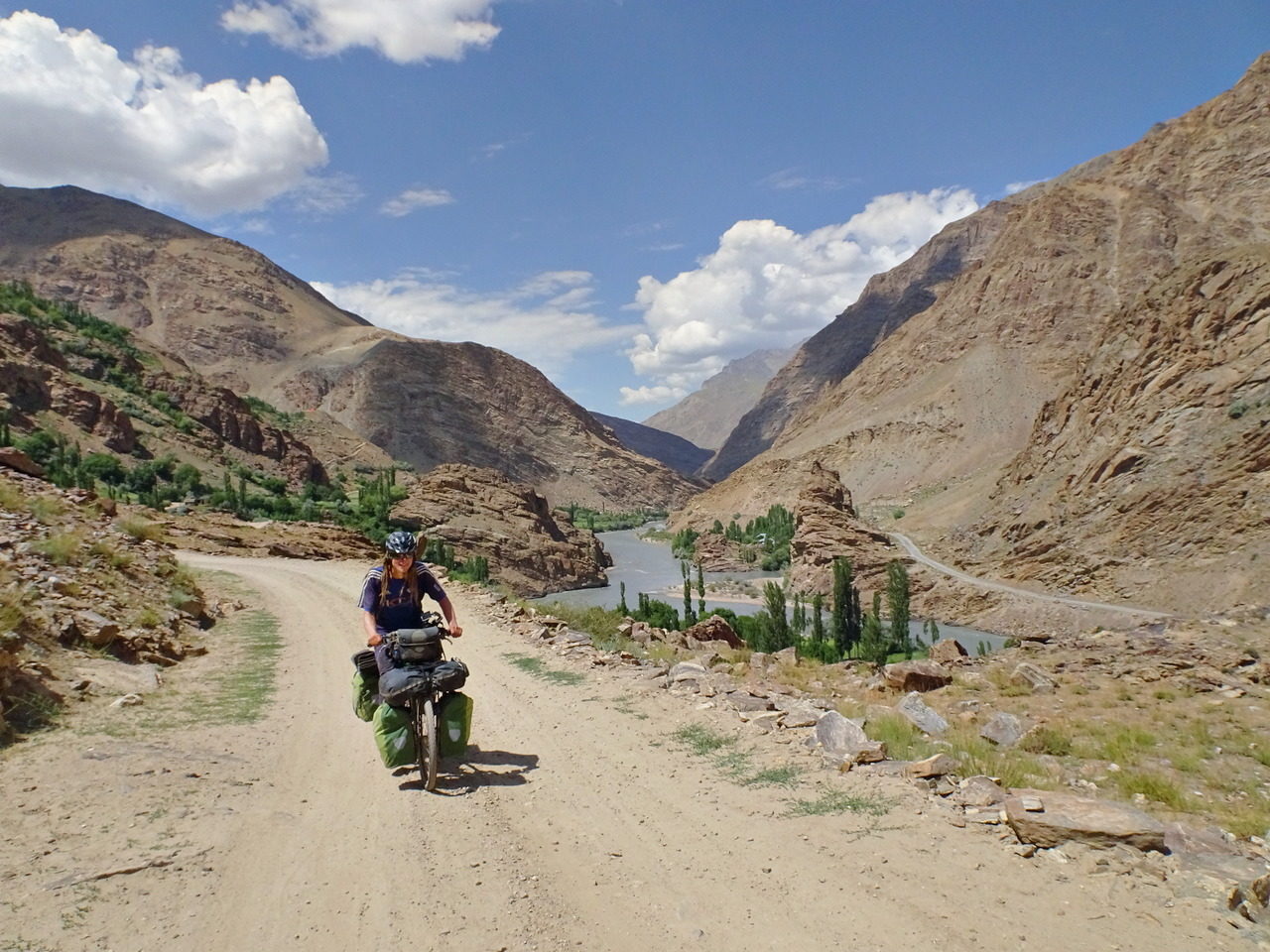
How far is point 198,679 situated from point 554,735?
4.70 m

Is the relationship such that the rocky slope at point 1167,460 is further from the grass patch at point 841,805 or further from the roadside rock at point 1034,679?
the grass patch at point 841,805

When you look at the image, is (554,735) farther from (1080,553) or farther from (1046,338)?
(1046,338)

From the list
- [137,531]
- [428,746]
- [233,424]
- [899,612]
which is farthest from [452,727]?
[233,424]

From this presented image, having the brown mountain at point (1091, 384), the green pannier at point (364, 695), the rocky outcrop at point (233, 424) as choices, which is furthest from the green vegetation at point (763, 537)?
the green pannier at point (364, 695)

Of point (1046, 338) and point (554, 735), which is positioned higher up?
point (1046, 338)

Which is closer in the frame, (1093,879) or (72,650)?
(1093,879)

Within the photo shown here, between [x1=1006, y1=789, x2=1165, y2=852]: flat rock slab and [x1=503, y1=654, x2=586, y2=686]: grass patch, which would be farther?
[x1=503, y1=654, x2=586, y2=686]: grass patch

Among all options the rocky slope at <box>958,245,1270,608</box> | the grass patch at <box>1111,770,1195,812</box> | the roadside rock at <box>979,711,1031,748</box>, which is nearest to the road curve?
the rocky slope at <box>958,245,1270,608</box>

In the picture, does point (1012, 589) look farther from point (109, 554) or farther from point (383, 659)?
point (383, 659)

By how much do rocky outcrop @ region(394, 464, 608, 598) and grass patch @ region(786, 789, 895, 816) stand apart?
4561cm

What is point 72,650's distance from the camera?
→ 817 cm

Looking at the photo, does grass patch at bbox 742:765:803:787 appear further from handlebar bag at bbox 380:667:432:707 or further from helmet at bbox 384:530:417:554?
helmet at bbox 384:530:417:554

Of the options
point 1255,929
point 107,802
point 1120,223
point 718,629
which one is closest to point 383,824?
point 107,802

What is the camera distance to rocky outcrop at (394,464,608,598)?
53.6 metres
